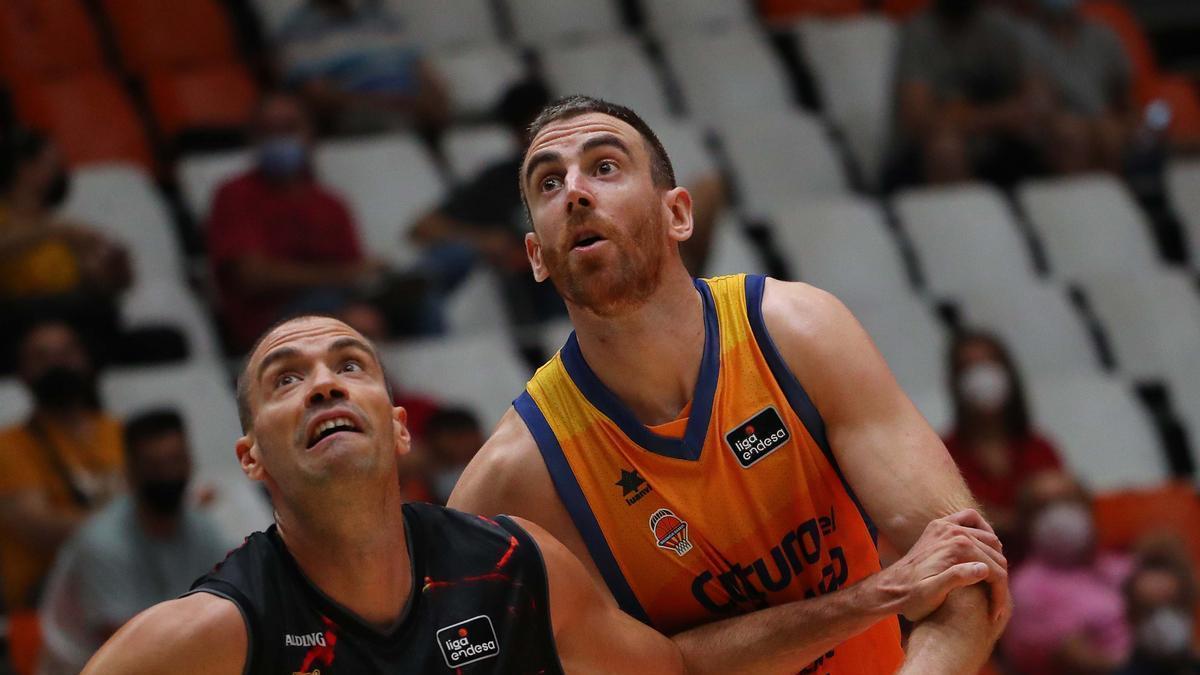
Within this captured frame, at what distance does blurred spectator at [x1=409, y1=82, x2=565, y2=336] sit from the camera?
797 centimetres

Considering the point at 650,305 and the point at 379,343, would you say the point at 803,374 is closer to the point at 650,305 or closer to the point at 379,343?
the point at 650,305

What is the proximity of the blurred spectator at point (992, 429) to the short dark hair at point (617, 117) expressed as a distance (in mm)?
3246

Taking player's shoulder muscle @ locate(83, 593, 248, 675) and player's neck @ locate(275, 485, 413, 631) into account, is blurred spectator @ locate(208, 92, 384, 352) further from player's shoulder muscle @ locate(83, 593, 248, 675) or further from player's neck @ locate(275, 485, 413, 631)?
player's shoulder muscle @ locate(83, 593, 248, 675)

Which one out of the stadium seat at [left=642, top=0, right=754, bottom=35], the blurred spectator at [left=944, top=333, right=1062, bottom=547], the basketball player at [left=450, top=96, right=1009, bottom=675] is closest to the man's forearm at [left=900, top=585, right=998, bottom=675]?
the basketball player at [left=450, top=96, right=1009, bottom=675]

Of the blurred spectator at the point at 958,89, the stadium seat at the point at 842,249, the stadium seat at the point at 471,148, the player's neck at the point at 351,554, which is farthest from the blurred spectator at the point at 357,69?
the player's neck at the point at 351,554

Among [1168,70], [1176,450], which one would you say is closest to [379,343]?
[1176,450]

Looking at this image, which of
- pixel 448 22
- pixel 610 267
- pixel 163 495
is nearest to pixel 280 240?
pixel 163 495

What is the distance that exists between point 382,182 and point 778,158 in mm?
2095

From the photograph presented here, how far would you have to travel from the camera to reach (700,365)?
4.30 metres

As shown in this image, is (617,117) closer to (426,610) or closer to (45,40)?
(426,610)

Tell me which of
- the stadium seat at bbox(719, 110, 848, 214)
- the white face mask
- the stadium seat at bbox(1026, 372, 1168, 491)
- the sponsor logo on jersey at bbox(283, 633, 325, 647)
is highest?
the stadium seat at bbox(719, 110, 848, 214)

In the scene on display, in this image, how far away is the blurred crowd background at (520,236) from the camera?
6871mm

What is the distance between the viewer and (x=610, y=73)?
9461mm

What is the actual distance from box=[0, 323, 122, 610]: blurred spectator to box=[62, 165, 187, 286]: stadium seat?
117cm
